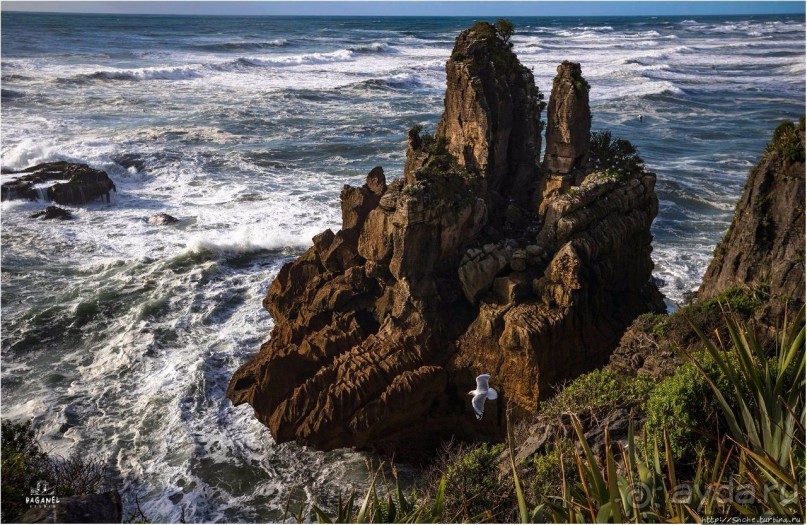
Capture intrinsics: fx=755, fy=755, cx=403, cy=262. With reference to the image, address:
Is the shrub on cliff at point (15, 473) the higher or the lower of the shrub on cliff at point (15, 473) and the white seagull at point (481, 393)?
the lower

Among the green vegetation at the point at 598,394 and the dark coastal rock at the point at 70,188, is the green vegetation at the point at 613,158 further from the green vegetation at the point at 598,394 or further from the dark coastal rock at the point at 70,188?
the dark coastal rock at the point at 70,188

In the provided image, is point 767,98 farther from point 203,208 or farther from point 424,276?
point 424,276

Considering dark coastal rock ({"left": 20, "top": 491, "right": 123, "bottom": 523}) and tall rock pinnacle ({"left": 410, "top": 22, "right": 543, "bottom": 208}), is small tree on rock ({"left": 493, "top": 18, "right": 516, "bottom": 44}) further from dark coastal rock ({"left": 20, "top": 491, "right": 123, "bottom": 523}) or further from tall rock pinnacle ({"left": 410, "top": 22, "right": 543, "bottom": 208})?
dark coastal rock ({"left": 20, "top": 491, "right": 123, "bottom": 523})

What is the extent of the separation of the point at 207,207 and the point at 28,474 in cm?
1893

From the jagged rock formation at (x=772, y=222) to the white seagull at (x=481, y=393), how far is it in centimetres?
524

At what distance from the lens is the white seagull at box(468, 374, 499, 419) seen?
13609 mm

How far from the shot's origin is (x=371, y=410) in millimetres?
14578

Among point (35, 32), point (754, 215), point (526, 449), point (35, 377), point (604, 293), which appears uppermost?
point (35, 32)

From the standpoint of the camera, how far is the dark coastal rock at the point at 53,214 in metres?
29.1

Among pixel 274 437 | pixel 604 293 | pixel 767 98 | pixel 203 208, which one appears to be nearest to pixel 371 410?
pixel 274 437

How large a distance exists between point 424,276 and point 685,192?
66.6 feet

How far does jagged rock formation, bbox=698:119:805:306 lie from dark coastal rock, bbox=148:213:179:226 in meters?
20.1

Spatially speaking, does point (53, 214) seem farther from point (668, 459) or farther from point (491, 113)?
point (668, 459)

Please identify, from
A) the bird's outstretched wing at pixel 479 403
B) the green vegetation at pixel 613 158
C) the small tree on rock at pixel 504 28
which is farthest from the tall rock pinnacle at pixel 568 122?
the bird's outstretched wing at pixel 479 403
